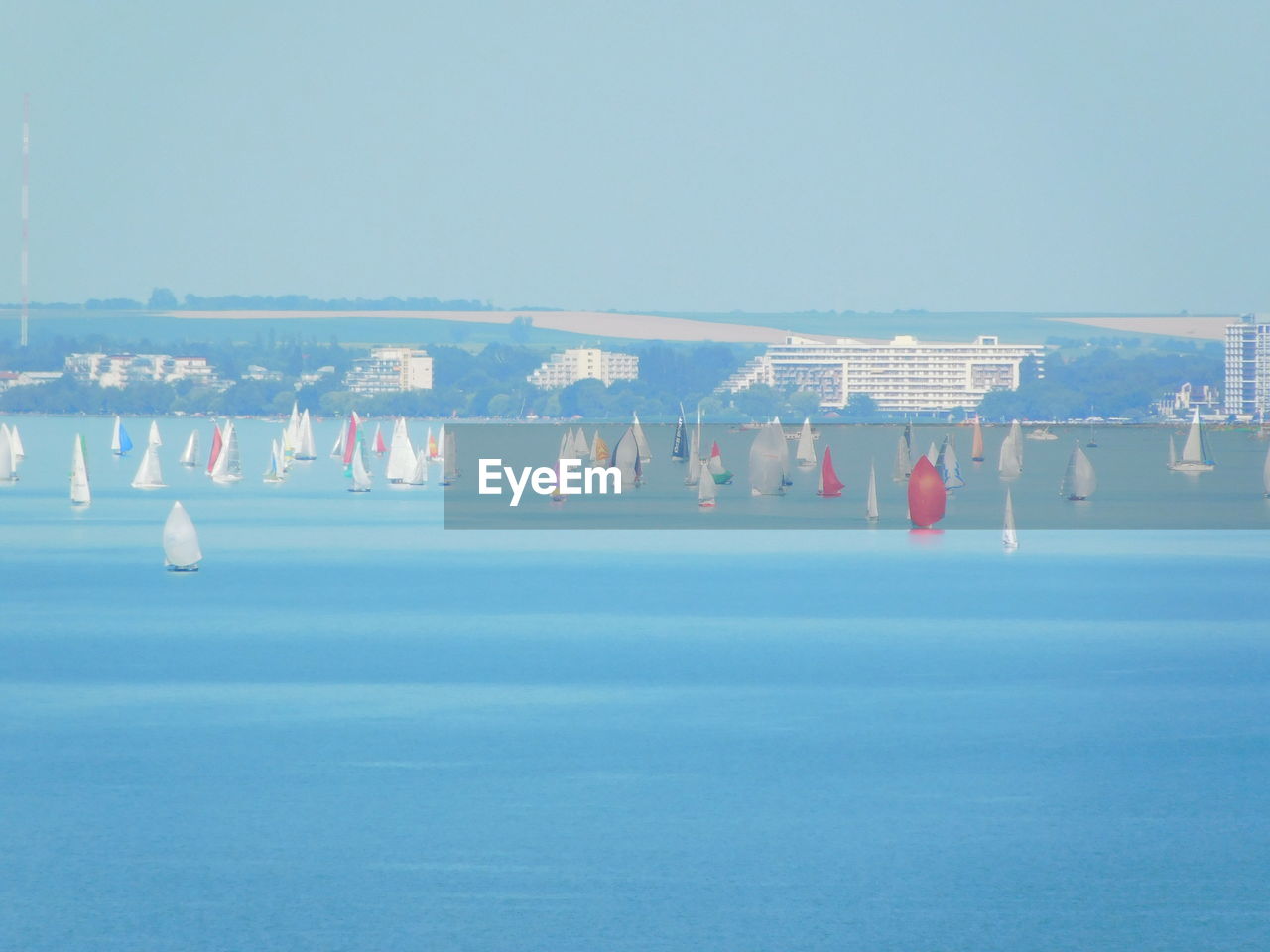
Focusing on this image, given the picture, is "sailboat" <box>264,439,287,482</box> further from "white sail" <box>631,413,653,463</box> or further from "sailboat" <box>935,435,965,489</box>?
"sailboat" <box>935,435,965,489</box>

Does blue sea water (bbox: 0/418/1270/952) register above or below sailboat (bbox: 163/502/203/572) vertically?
below

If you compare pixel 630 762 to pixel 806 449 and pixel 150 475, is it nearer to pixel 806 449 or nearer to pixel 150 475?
pixel 150 475

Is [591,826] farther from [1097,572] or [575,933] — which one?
[1097,572]

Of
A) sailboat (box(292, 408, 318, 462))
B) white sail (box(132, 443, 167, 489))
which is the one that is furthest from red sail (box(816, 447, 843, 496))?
sailboat (box(292, 408, 318, 462))

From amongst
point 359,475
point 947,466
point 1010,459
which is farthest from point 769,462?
point 1010,459

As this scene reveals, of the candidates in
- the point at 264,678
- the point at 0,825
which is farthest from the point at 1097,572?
the point at 0,825

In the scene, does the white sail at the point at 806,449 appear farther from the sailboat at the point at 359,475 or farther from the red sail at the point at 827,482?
the sailboat at the point at 359,475
